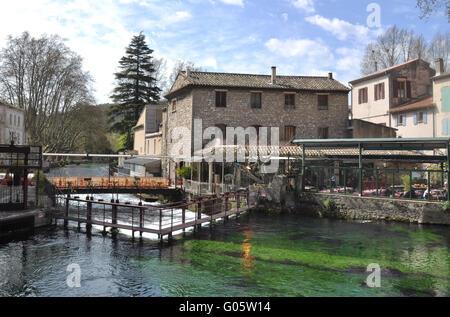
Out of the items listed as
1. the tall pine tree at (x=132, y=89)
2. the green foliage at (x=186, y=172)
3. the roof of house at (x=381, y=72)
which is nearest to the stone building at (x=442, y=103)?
the roof of house at (x=381, y=72)

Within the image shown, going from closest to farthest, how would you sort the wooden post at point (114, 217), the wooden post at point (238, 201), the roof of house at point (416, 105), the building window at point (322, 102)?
the wooden post at point (114, 217) < the wooden post at point (238, 201) < the roof of house at point (416, 105) < the building window at point (322, 102)

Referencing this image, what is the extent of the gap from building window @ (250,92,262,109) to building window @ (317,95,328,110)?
5522 millimetres

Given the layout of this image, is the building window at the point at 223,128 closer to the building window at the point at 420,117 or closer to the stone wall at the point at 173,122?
the stone wall at the point at 173,122

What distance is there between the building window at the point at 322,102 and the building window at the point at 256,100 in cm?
552

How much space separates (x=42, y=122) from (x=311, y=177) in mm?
34866

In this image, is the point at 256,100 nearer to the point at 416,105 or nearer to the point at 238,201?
the point at 238,201

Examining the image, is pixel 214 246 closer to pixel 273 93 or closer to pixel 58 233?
pixel 58 233

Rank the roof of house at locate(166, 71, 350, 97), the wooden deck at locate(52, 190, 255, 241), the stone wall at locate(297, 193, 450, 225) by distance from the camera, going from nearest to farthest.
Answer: the wooden deck at locate(52, 190, 255, 241), the stone wall at locate(297, 193, 450, 225), the roof of house at locate(166, 71, 350, 97)

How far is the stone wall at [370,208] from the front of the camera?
18625mm

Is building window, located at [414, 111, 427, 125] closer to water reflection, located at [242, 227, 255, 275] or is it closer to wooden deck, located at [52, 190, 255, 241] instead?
wooden deck, located at [52, 190, 255, 241]

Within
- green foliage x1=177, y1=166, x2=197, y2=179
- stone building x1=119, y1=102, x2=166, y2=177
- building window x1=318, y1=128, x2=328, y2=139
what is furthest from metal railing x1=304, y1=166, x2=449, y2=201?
stone building x1=119, y1=102, x2=166, y2=177

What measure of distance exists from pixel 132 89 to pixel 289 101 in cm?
2785

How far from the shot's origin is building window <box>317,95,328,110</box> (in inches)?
1289
